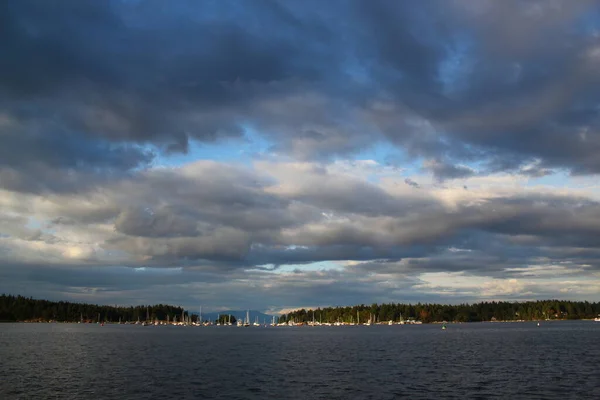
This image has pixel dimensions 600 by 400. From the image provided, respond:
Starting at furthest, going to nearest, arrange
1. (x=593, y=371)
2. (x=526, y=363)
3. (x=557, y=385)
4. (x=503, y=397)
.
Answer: (x=526, y=363), (x=593, y=371), (x=557, y=385), (x=503, y=397)

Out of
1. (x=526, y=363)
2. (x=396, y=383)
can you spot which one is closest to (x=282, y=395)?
(x=396, y=383)

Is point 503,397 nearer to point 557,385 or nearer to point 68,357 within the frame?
point 557,385

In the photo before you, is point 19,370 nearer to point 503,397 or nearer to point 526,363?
point 503,397

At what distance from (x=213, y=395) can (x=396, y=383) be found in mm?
27673

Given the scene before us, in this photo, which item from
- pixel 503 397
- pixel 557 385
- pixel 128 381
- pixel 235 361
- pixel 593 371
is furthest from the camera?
pixel 235 361

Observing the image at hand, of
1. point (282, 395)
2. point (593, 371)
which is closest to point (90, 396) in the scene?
point (282, 395)

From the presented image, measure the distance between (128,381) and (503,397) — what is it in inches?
2132

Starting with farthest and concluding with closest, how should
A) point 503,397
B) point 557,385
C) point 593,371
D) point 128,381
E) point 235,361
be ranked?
1. point 235,361
2. point 593,371
3. point 128,381
4. point 557,385
5. point 503,397

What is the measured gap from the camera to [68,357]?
126 m

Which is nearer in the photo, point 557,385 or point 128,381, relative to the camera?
point 557,385

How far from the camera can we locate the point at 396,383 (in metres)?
80.8

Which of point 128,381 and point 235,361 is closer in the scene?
point 128,381

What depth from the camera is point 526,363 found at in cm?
10738

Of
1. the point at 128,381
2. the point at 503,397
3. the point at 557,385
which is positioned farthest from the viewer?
the point at 128,381
